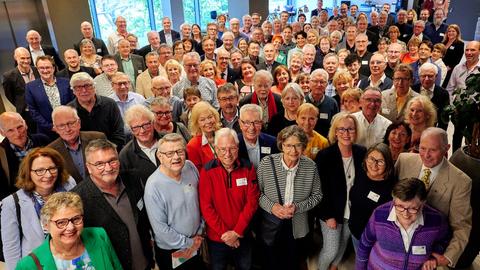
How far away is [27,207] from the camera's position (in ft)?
7.31

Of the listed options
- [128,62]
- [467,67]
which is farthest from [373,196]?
[128,62]

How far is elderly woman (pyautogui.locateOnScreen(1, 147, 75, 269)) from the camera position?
2.21 m

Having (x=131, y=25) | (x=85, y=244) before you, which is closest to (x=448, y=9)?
(x=131, y=25)

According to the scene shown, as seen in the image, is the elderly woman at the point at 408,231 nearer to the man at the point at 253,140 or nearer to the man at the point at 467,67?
the man at the point at 253,140

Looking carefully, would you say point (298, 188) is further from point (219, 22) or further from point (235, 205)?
point (219, 22)

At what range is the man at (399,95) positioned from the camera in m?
3.88

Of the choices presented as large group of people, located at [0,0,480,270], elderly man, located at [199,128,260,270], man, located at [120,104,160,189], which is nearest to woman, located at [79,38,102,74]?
large group of people, located at [0,0,480,270]

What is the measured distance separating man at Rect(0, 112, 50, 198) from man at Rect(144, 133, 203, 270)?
1.28 m

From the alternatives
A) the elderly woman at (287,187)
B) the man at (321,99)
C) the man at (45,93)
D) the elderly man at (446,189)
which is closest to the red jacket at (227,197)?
the elderly woman at (287,187)

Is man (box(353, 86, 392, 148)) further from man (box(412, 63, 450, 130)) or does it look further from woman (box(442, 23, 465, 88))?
woman (box(442, 23, 465, 88))

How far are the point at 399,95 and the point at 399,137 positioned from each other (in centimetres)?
119

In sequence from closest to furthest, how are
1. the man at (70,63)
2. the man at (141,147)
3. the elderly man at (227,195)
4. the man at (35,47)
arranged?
1. the elderly man at (227,195)
2. the man at (141,147)
3. the man at (70,63)
4. the man at (35,47)

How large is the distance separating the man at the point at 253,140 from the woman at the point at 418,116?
1339mm

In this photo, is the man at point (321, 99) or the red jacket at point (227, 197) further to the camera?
the man at point (321, 99)
